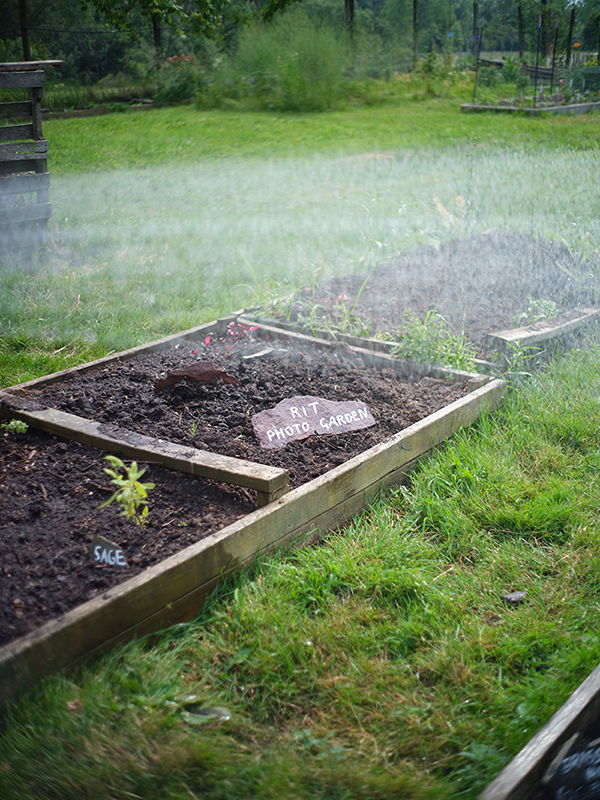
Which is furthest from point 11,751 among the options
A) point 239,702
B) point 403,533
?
point 403,533

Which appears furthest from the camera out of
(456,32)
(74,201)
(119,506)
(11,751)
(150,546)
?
(456,32)

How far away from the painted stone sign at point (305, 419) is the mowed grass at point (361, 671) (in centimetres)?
39

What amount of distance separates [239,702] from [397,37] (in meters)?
8.79

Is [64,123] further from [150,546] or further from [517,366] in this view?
[150,546]

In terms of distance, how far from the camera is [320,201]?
8.20 m

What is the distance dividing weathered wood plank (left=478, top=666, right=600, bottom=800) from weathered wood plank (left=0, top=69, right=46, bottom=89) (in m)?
5.28

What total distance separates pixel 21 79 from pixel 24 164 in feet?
2.23

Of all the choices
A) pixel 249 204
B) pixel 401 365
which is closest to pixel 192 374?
pixel 401 365

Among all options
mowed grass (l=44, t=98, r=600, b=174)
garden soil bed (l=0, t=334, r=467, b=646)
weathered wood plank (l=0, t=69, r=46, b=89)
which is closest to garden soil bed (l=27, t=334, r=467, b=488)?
garden soil bed (l=0, t=334, r=467, b=646)

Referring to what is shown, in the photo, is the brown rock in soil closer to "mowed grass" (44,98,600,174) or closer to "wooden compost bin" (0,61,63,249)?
"wooden compost bin" (0,61,63,249)

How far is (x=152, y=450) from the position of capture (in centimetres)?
235

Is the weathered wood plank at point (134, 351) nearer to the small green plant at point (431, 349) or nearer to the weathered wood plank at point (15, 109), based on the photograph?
the small green plant at point (431, 349)

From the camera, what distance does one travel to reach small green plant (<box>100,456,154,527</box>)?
1.95 meters

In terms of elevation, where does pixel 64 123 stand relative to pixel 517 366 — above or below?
above
